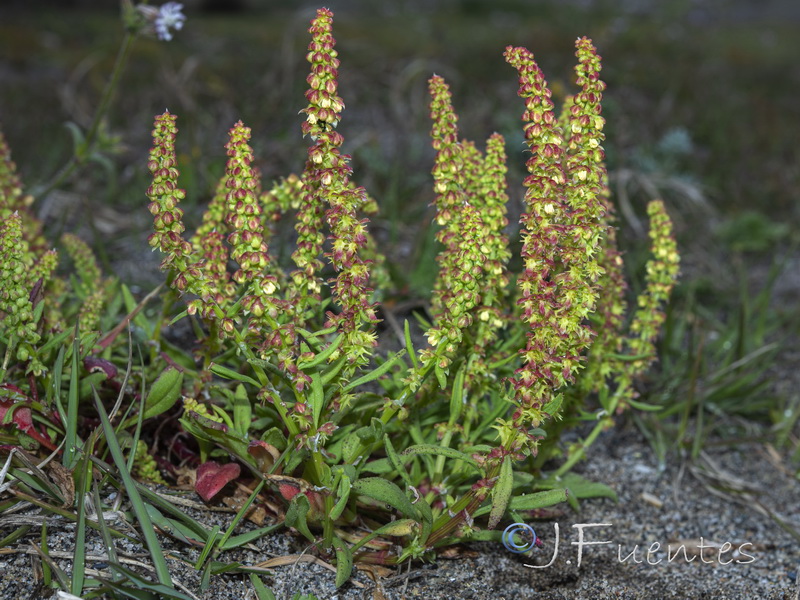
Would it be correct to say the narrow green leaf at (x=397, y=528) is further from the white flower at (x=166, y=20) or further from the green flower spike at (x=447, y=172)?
the white flower at (x=166, y=20)

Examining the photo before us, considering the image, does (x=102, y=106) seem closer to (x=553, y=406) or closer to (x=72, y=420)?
(x=72, y=420)

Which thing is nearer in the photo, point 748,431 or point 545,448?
point 545,448

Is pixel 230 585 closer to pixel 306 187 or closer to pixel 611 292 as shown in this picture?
pixel 306 187

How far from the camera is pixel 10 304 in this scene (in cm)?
199

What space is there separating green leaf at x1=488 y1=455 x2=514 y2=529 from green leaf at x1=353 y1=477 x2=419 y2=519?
0.19m

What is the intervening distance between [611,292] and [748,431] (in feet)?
3.66

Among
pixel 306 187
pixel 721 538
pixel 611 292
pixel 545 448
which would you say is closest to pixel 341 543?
pixel 545 448

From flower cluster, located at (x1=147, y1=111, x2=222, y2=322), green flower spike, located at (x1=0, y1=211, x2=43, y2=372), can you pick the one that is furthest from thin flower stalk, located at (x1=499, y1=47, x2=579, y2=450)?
green flower spike, located at (x1=0, y1=211, x2=43, y2=372)

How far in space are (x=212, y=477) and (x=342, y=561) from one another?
0.41m

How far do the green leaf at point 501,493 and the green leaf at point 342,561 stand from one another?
35 centimetres

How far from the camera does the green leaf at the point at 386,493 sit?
200 centimetres

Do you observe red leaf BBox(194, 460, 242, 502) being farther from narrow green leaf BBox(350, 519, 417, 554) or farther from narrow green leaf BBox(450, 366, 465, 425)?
narrow green leaf BBox(450, 366, 465, 425)

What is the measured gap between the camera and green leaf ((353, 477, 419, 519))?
78.8 inches

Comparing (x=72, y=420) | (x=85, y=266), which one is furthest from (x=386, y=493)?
(x=85, y=266)
